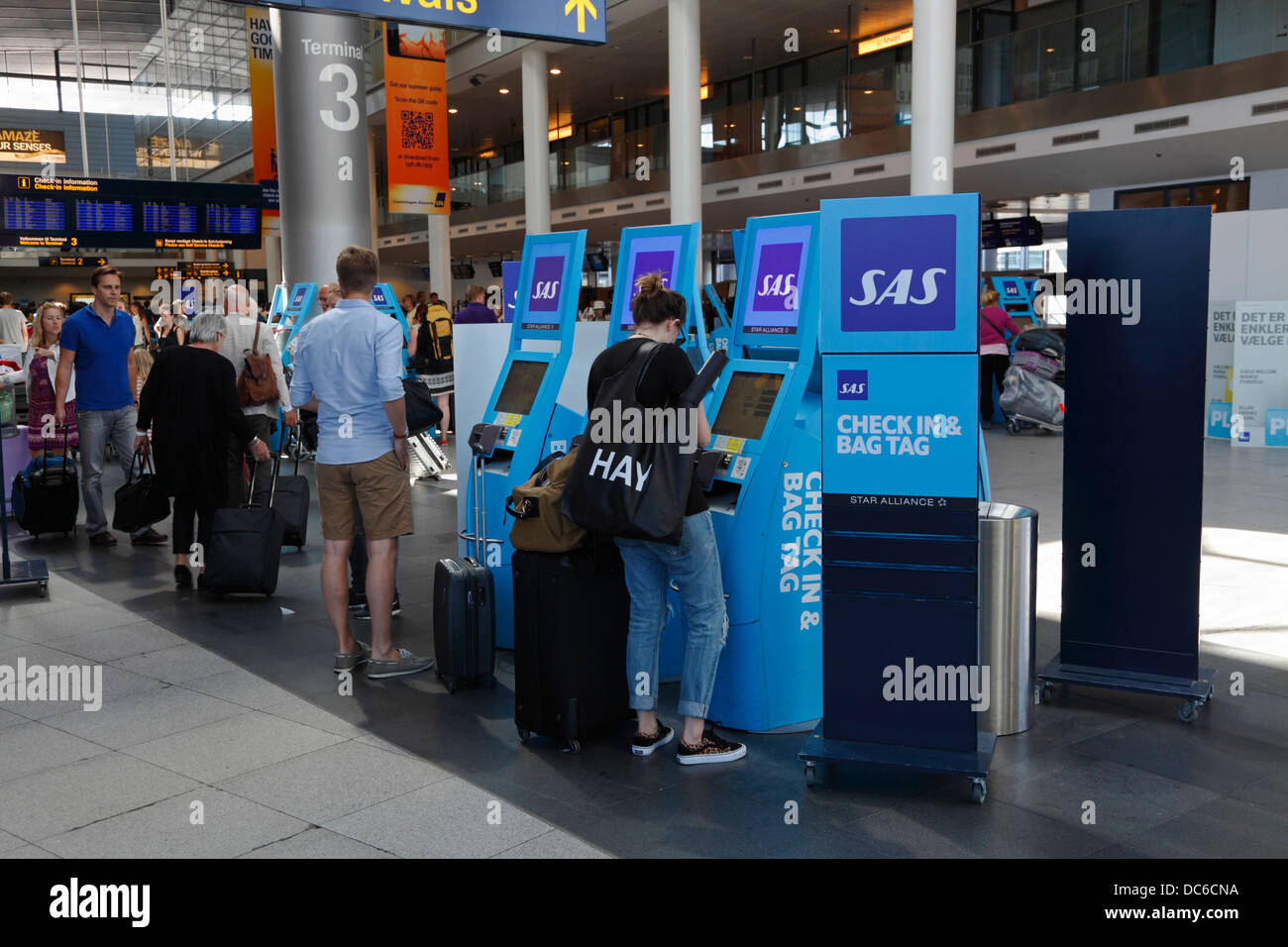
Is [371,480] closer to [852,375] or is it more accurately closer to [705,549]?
[705,549]

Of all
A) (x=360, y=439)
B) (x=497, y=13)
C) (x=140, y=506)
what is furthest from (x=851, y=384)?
(x=140, y=506)

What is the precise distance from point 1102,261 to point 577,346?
2.08 m

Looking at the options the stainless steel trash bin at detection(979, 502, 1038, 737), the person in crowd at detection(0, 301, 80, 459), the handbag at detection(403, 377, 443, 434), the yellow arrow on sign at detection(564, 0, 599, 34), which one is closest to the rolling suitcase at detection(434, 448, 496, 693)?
the handbag at detection(403, 377, 443, 434)

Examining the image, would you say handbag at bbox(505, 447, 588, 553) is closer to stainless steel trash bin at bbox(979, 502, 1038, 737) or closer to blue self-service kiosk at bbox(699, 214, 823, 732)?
blue self-service kiosk at bbox(699, 214, 823, 732)

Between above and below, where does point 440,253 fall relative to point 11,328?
above

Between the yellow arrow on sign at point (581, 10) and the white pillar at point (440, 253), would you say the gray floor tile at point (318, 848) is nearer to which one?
the yellow arrow on sign at point (581, 10)

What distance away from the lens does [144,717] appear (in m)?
3.96

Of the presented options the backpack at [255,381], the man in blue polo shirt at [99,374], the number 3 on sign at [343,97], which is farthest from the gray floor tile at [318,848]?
the number 3 on sign at [343,97]

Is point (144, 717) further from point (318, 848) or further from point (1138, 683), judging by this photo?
point (1138, 683)

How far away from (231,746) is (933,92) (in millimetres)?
10064

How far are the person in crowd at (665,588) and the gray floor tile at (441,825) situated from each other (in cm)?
59

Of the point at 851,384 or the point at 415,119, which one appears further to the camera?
the point at 415,119

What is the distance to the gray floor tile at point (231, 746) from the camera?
137 inches

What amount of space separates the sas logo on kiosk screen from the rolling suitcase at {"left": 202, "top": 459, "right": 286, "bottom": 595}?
3561mm
